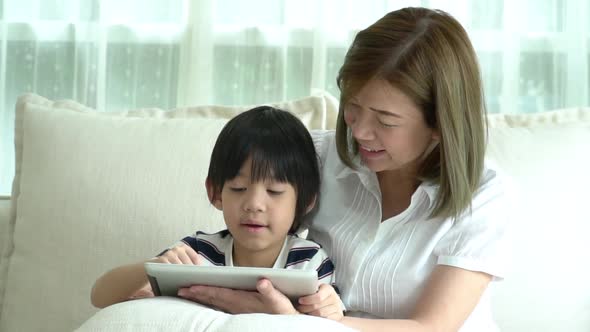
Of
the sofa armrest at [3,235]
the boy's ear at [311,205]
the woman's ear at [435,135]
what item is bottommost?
the sofa armrest at [3,235]

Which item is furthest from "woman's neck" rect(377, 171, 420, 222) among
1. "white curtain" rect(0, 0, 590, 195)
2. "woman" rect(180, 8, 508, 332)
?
"white curtain" rect(0, 0, 590, 195)

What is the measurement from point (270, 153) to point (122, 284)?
1.12ft

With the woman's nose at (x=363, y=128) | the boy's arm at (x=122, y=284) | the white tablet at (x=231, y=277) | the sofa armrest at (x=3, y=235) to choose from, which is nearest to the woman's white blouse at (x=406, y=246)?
the woman's nose at (x=363, y=128)

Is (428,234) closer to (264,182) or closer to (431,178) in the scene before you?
(431,178)

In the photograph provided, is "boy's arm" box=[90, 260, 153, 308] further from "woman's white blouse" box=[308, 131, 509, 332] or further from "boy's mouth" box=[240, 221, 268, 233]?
"woman's white blouse" box=[308, 131, 509, 332]

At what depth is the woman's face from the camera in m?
1.50

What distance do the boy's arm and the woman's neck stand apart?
18.0 inches

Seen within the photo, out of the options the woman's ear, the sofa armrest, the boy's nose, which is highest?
the woman's ear

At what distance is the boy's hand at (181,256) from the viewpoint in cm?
140

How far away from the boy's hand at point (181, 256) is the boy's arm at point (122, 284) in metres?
0.07

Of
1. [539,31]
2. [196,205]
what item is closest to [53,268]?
[196,205]

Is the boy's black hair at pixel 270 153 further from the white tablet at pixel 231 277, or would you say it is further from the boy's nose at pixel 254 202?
the white tablet at pixel 231 277

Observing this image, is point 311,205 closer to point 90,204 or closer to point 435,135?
point 435,135

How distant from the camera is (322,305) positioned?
1.36 metres
